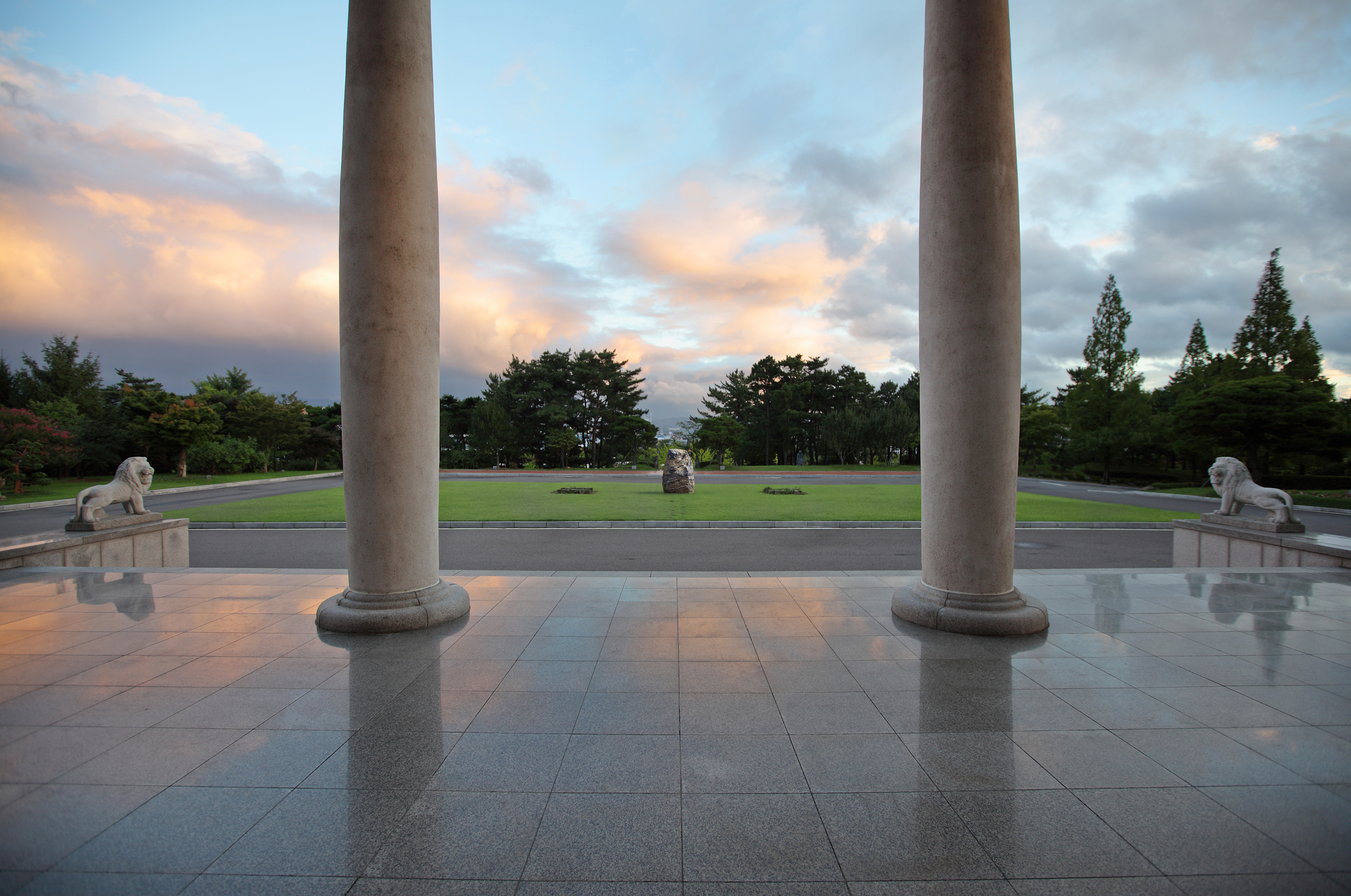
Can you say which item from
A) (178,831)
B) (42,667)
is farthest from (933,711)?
(42,667)

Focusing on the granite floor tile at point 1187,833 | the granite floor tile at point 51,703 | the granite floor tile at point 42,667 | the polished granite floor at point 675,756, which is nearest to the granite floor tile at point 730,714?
the polished granite floor at point 675,756

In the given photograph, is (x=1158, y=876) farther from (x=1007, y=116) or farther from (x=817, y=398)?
(x=817, y=398)

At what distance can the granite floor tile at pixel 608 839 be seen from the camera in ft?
8.04

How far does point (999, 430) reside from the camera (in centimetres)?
536

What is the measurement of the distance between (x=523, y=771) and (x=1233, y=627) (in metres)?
6.62

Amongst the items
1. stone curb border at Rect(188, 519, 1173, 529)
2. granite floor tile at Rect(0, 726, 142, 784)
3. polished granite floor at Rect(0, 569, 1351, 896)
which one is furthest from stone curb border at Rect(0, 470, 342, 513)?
granite floor tile at Rect(0, 726, 142, 784)

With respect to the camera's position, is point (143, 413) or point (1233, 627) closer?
point (1233, 627)

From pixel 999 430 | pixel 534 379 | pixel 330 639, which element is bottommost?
pixel 330 639

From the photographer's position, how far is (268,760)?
3322 mm

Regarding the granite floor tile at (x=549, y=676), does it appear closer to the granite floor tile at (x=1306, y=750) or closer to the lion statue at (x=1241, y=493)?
the granite floor tile at (x=1306, y=750)

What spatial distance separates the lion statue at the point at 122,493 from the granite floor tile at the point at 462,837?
373 inches

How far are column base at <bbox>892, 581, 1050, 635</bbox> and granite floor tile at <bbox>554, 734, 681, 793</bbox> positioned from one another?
A: 3.21 metres

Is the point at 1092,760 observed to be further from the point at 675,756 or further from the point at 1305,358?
the point at 1305,358

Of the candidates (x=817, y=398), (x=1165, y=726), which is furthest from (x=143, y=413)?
(x=817, y=398)
